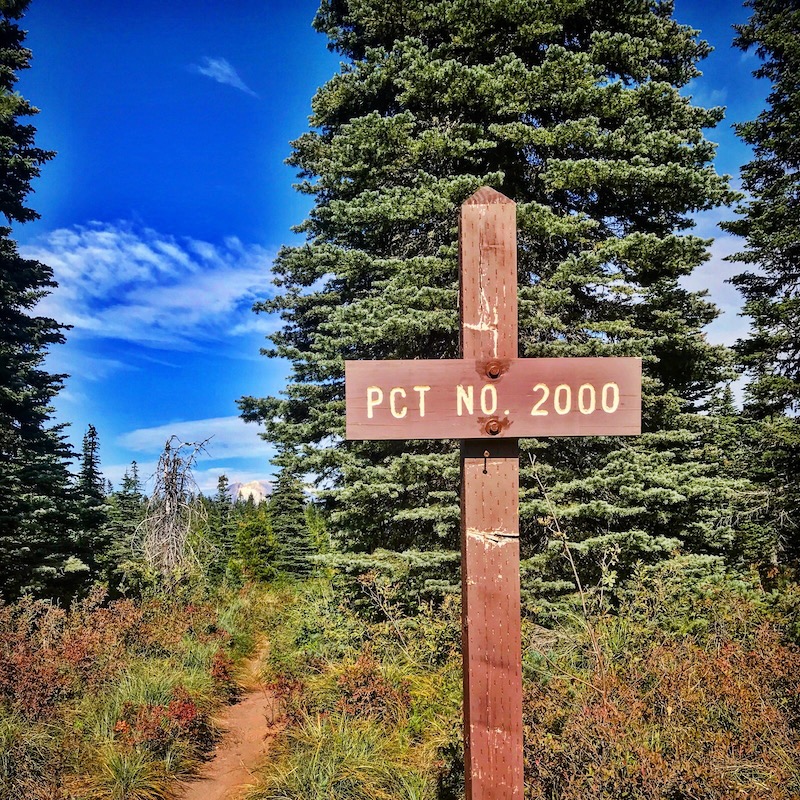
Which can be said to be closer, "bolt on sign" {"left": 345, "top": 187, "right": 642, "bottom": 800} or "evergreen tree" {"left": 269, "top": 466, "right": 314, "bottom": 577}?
"bolt on sign" {"left": 345, "top": 187, "right": 642, "bottom": 800}

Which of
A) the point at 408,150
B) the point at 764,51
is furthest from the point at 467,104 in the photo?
the point at 764,51

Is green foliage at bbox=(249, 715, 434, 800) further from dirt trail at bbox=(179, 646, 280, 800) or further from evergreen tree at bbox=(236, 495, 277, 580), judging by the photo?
evergreen tree at bbox=(236, 495, 277, 580)

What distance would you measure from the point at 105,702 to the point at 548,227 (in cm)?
801

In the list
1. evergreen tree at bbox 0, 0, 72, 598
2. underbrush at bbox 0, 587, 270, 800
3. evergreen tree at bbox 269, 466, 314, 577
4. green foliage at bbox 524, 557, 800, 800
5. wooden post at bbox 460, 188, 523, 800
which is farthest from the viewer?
evergreen tree at bbox 269, 466, 314, 577

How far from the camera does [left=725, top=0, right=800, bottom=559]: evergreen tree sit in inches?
435

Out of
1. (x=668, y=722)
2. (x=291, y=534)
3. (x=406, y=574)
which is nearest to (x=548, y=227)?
(x=406, y=574)

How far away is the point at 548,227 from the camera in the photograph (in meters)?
7.30

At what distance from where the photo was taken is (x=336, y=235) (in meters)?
10.3

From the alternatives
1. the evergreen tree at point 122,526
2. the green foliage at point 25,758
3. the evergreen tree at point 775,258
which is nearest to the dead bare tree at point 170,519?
the evergreen tree at point 122,526

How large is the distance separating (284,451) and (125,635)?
176 inches

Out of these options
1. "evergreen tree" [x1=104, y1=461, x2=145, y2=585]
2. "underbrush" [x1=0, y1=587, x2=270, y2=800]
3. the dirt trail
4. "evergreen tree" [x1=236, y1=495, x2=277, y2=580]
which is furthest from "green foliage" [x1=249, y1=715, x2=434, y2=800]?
"evergreen tree" [x1=236, y1=495, x2=277, y2=580]

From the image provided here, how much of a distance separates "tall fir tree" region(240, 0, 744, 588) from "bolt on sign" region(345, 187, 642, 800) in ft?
14.1

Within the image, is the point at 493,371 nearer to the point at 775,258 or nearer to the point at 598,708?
the point at 598,708

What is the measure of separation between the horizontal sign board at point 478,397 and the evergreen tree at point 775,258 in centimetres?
1041
